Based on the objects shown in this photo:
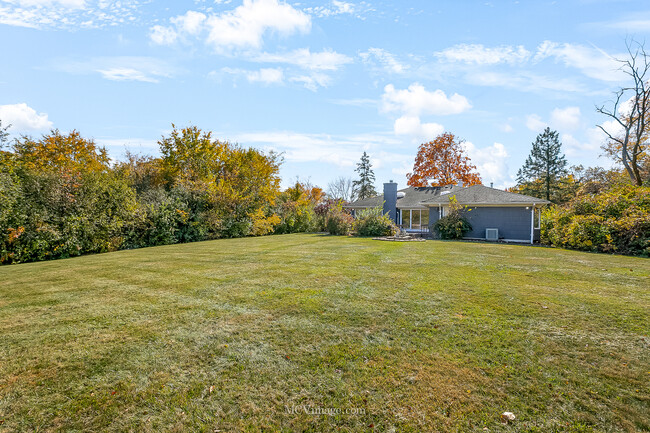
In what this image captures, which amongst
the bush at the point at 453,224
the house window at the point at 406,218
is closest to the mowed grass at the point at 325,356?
the bush at the point at 453,224

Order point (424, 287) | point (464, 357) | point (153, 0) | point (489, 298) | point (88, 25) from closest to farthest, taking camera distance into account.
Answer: point (464, 357) → point (489, 298) → point (424, 287) → point (153, 0) → point (88, 25)

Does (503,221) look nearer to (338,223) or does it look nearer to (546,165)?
(338,223)

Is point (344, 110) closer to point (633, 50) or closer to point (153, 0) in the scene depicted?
point (153, 0)

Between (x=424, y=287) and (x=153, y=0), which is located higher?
(x=153, y=0)

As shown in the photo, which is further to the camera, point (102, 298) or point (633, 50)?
point (633, 50)

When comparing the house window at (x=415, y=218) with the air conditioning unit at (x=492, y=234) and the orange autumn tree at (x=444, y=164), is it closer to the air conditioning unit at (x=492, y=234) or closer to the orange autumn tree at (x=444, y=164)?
the air conditioning unit at (x=492, y=234)

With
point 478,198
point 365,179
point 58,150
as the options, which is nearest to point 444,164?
point 365,179

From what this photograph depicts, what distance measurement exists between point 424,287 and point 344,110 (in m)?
14.5

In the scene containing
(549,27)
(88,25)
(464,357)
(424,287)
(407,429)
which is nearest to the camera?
(407,429)

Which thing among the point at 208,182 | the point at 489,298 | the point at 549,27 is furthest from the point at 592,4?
the point at 208,182

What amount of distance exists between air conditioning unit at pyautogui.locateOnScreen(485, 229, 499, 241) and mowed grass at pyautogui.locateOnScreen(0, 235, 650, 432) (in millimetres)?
11791

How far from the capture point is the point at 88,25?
9.18 meters

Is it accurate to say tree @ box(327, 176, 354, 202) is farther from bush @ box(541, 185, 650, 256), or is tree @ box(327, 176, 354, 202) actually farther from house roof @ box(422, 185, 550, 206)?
bush @ box(541, 185, 650, 256)

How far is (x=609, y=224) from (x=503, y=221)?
570 cm
